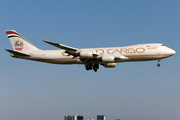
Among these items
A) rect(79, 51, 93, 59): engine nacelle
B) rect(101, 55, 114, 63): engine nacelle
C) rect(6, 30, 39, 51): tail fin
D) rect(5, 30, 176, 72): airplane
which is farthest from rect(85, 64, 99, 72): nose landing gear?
rect(6, 30, 39, 51): tail fin

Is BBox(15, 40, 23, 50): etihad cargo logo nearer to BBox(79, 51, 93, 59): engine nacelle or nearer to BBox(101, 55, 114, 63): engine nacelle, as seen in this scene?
BBox(79, 51, 93, 59): engine nacelle

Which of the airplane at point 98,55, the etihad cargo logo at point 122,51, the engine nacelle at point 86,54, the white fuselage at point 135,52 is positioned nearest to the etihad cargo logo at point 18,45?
the airplane at point 98,55

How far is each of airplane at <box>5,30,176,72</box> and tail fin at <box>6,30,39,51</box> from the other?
5.49 ft

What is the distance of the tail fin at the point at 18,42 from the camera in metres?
49.3

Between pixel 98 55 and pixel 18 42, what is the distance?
18.4 m

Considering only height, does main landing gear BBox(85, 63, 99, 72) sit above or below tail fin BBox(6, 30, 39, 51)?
below

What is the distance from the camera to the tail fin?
1940 inches

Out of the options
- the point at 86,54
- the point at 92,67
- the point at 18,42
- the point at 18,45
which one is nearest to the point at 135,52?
the point at 86,54

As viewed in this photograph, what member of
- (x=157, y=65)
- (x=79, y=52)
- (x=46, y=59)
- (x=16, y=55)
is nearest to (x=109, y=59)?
(x=79, y=52)

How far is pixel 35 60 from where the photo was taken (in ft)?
156

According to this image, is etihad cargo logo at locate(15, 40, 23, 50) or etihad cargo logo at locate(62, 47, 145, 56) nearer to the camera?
etihad cargo logo at locate(62, 47, 145, 56)

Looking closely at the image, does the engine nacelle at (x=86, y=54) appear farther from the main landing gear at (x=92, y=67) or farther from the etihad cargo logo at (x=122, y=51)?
the main landing gear at (x=92, y=67)

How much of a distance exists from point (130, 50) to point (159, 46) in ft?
17.9

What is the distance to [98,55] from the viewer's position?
4262 centimetres
